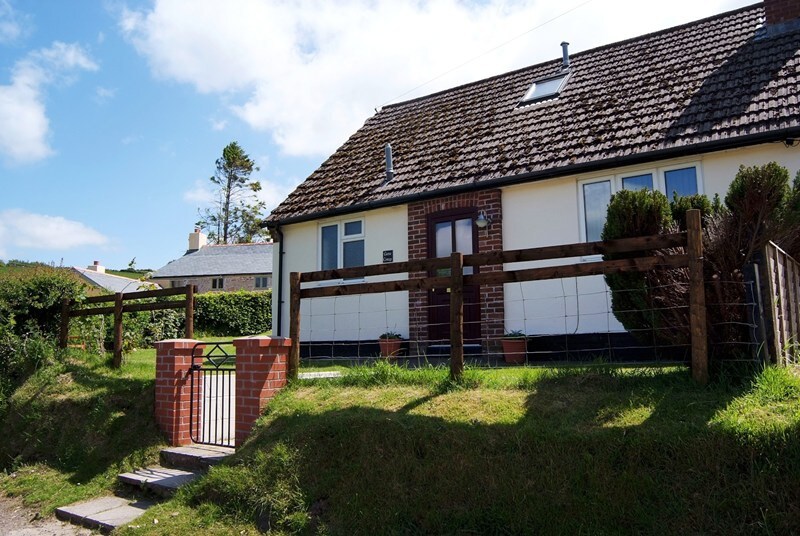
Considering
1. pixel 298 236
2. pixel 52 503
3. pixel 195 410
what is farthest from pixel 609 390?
pixel 298 236

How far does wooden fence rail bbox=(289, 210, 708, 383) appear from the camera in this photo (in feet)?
14.8

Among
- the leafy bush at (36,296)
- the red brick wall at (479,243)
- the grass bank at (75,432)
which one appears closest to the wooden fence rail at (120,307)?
the leafy bush at (36,296)

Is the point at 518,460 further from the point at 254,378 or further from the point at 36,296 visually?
the point at 36,296

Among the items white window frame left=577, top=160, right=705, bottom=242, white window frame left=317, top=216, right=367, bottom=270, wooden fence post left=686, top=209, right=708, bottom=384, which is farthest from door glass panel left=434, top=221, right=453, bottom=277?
wooden fence post left=686, top=209, right=708, bottom=384

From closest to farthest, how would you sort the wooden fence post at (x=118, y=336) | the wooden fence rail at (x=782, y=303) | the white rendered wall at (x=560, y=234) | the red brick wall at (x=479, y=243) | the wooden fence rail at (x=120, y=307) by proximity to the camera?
the wooden fence rail at (x=782, y=303) < the white rendered wall at (x=560, y=234) < the wooden fence rail at (x=120, y=307) < the wooden fence post at (x=118, y=336) < the red brick wall at (x=479, y=243)

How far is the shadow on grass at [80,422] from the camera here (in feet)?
23.3

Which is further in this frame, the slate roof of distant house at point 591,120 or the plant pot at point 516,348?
the plant pot at point 516,348

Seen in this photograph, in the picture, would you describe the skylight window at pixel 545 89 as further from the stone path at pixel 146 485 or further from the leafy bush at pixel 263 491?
the leafy bush at pixel 263 491

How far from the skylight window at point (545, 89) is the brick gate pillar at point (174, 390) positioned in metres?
8.51

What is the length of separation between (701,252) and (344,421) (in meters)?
3.27

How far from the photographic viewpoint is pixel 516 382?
5227mm

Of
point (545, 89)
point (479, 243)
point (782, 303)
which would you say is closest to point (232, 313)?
point (545, 89)

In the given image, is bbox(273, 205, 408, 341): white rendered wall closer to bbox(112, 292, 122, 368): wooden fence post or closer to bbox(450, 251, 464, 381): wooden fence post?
bbox(112, 292, 122, 368): wooden fence post

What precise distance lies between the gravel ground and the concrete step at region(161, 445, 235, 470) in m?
1.11
